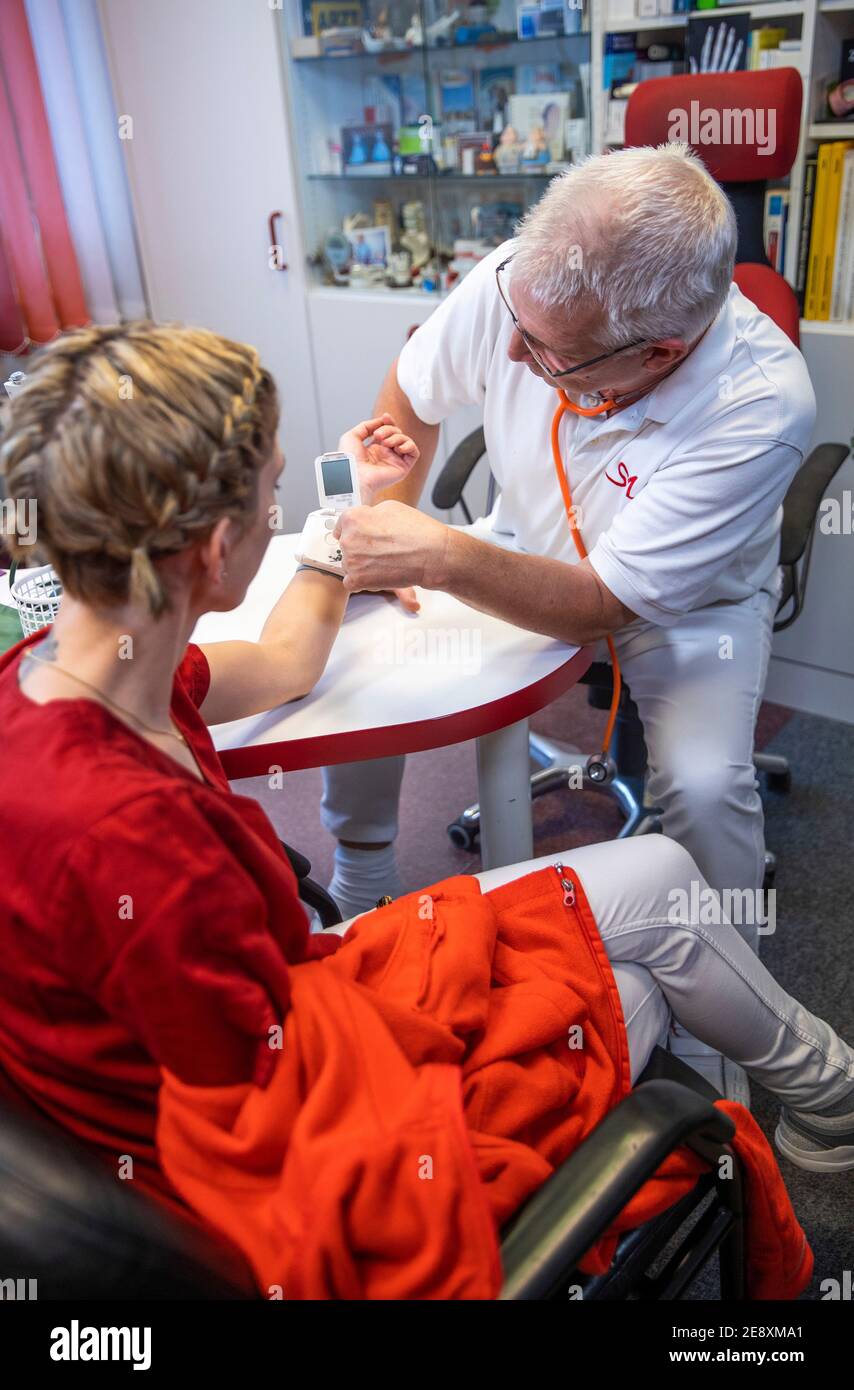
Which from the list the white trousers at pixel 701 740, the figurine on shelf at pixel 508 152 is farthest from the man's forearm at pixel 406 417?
the figurine on shelf at pixel 508 152

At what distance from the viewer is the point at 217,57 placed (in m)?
3.01

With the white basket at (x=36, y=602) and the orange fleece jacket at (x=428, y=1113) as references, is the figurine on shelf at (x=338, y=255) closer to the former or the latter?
the white basket at (x=36, y=602)

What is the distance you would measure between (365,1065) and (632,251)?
3.33 feet

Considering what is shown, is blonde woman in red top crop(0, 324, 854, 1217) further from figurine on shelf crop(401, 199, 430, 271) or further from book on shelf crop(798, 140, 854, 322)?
figurine on shelf crop(401, 199, 430, 271)

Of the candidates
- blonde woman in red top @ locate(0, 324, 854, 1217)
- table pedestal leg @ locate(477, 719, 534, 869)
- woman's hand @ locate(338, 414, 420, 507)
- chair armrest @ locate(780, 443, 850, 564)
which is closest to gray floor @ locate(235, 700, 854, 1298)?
table pedestal leg @ locate(477, 719, 534, 869)

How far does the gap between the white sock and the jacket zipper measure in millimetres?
729

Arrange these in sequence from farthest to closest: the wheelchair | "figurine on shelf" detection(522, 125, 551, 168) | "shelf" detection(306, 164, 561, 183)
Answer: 1. "shelf" detection(306, 164, 561, 183)
2. "figurine on shelf" detection(522, 125, 551, 168)
3. the wheelchair

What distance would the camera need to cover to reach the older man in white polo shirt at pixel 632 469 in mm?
1379

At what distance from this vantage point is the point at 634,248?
4.46 feet

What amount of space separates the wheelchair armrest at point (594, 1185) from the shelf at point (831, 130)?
6.67ft

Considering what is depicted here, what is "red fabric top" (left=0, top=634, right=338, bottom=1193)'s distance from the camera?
0.74m

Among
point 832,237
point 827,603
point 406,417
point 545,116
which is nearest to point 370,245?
point 545,116

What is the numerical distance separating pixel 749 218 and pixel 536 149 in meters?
1.00

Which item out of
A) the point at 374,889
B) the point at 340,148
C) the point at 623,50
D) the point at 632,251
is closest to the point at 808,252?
the point at 623,50
